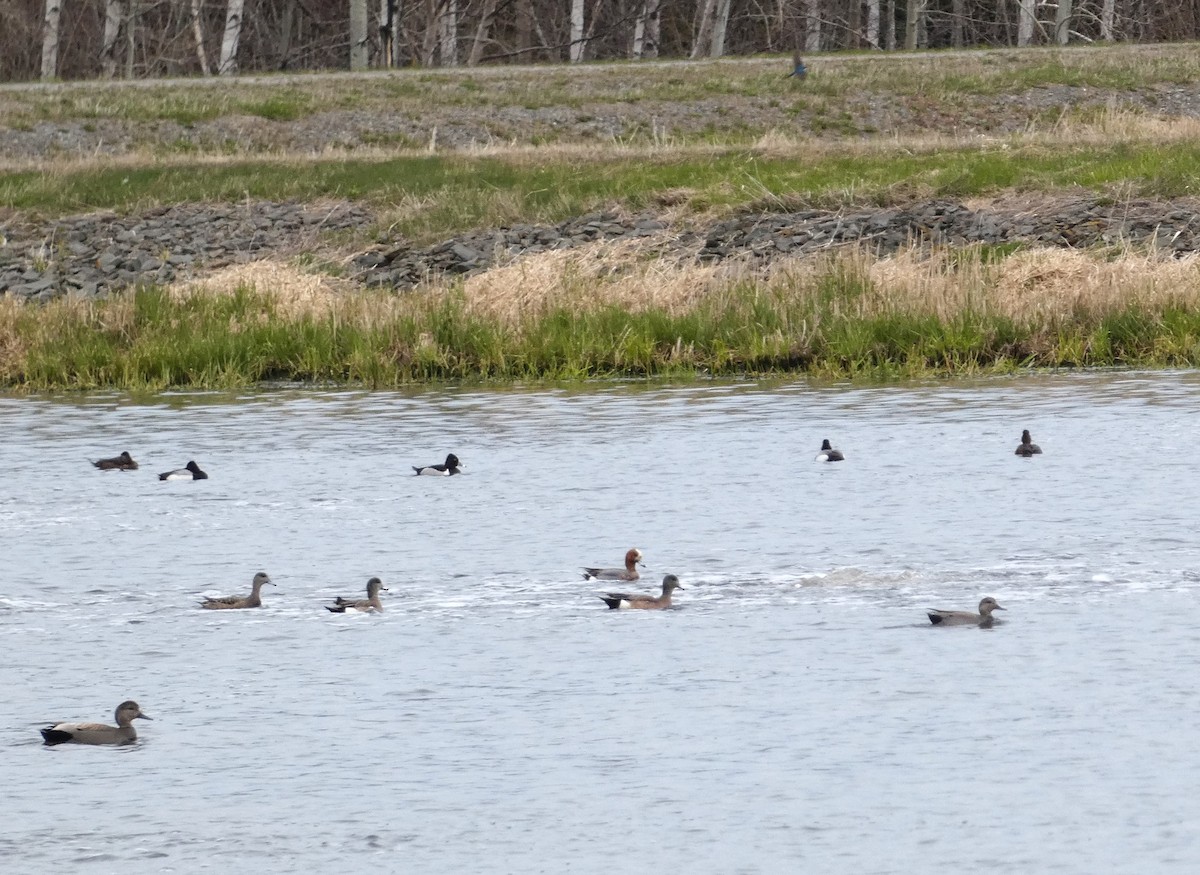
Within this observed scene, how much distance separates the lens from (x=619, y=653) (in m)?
11.2

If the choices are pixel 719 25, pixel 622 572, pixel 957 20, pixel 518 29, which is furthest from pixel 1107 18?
pixel 622 572

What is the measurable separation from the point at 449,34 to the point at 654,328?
37413 mm

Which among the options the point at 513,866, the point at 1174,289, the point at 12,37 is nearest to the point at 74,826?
the point at 513,866

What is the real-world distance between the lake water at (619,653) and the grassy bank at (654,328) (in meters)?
2.88

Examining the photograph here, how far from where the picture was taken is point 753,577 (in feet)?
42.4

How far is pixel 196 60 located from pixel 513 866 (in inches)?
2353

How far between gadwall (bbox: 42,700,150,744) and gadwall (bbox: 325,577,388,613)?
259cm

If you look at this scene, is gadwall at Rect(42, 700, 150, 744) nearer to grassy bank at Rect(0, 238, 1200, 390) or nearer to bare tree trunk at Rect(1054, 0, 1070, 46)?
grassy bank at Rect(0, 238, 1200, 390)

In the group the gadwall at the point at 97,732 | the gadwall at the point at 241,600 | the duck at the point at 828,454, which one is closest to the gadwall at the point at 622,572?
the gadwall at the point at 241,600

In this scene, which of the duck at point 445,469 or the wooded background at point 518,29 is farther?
the wooded background at point 518,29

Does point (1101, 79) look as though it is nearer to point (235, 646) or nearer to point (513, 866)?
point (235, 646)

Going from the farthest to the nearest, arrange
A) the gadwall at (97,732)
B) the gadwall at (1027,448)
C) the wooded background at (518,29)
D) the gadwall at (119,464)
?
1. the wooded background at (518,29)
2. the gadwall at (119,464)
3. the gadwall at (1027,448)
4. the gadwall at (97,732)

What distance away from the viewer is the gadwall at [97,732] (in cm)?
947

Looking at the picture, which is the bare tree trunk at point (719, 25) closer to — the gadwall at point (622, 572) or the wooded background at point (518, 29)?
the wooded background at point (518, 29)
